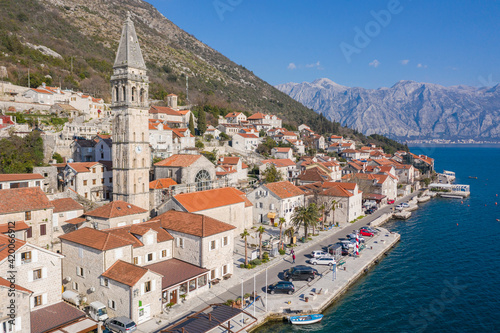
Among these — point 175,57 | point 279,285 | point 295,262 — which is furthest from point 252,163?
point 175,57

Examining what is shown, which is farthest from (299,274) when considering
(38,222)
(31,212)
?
(31,212)

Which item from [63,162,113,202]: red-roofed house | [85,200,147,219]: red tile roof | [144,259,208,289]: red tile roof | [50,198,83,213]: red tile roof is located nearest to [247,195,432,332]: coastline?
[144,259,208,289]: red tile roof

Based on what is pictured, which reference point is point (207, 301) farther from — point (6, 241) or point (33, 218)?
point (33, 218)

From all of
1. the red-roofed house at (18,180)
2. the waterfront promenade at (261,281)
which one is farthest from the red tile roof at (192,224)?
the red-roofed house at (18,180)

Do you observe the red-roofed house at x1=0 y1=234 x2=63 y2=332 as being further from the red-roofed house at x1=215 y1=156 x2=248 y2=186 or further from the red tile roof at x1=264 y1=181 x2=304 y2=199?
the red-roofed house at x1=215 y1=156 x2=248 y2=186

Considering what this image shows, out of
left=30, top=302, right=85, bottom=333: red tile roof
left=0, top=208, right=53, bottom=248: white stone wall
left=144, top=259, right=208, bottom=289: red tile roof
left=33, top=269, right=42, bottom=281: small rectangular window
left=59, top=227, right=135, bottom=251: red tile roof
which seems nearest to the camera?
left=30, top=302, right=85, bottom=333: red tile roof

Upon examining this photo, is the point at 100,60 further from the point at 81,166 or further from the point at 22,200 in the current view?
the point at 22,200

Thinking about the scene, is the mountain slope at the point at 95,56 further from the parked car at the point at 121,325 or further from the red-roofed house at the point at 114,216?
the parked car at the point at 121,325
